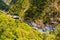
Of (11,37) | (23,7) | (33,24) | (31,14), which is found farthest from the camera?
(23,7)

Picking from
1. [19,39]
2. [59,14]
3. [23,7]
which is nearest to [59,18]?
[59,14]

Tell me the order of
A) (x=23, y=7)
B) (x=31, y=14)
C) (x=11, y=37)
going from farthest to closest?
(x=23, y=7) < (x=31, y=14) < (x=11, y=37)

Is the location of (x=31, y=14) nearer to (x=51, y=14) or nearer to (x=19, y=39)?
(x=51, y=14)

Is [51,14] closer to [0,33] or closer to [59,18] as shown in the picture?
[59,18]

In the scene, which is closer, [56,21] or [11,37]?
[11,37]

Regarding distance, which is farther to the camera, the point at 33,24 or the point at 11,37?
the point at 33,24

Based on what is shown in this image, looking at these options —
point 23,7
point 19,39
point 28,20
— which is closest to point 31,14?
point 28,20

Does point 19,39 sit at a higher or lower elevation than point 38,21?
higher

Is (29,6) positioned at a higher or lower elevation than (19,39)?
lower
